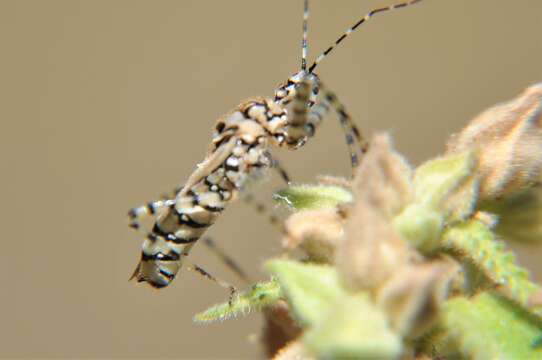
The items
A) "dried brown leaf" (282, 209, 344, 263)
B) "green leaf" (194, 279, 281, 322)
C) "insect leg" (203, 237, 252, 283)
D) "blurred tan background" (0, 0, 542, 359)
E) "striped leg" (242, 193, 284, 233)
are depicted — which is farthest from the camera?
"blurred tan background" (0, 0, 542, 359)

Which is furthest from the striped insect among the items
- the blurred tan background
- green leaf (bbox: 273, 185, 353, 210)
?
the blurred tan background

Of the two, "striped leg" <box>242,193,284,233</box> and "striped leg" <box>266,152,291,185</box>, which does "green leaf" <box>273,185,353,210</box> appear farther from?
"striped leg" <box>266,152,291,185</box>

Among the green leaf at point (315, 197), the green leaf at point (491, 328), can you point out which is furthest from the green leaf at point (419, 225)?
the green leaf at point (315, 197)

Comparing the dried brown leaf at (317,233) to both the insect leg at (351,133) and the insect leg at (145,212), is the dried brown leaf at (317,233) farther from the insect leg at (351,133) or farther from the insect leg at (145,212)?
the insect leg at (145,212)

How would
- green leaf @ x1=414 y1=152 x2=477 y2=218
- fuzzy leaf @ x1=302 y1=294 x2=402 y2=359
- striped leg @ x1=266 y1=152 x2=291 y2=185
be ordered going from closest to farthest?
fuzzy leaf @ x1=302 y1=294 x2=402 y2=359 < green leaf @ x1=414 y1=152 x2=477 y2=218 < striped leg @ x1=266 y1=152 x2=291 y2=185

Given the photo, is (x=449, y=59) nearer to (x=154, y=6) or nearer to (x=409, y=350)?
(x=154, y=6)

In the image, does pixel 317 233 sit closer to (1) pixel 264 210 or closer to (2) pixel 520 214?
(2) pixel 520 214
